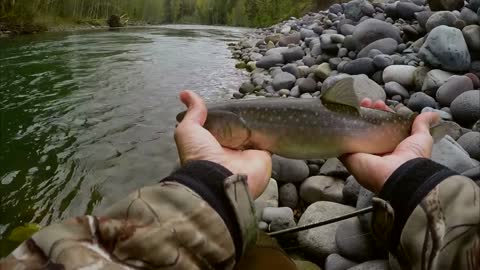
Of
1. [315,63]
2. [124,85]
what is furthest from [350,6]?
[124,85]

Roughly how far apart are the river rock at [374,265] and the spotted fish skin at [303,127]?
2.38 ft

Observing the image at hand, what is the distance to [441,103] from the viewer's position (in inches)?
186

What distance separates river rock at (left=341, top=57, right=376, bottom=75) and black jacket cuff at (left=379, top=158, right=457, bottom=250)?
494cm

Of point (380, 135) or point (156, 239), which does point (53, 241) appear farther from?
point (380, 135)

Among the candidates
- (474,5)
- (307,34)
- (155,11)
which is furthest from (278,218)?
(155,11)

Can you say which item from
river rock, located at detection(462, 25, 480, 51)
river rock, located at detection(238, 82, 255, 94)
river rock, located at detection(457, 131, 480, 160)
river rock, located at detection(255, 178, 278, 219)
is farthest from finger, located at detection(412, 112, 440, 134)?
river rock, located at detection(238, 82, 255, 94)

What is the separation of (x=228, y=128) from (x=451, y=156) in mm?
1780

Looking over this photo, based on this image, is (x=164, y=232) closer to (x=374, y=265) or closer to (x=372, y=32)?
(x=374, y=265)

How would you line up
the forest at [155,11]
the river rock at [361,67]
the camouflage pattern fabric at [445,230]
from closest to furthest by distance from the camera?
the camouflage pattern fabric at [445,230] < the river rock at [361,67] < the forest at [155,11]

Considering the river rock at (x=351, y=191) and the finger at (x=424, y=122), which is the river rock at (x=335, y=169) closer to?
the river rock at (x=351, y=191)

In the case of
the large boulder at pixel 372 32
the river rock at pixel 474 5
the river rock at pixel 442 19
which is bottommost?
A: the large boulder at pixel 372 32

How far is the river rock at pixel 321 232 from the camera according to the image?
3113 mm

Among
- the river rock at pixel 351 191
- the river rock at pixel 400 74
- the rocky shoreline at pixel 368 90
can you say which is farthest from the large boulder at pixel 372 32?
the river rock at pixel 351 191

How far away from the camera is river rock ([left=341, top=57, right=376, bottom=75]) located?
6398 mm
